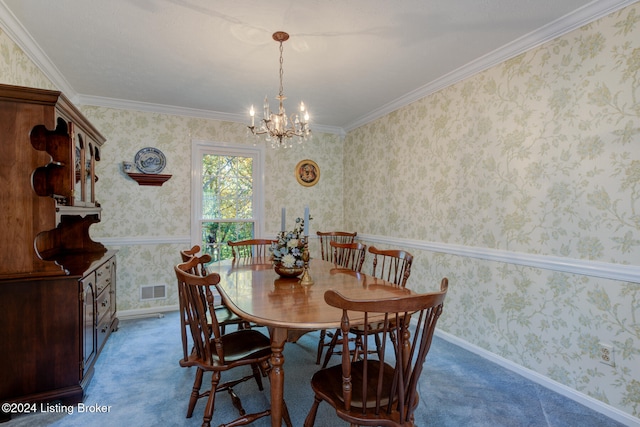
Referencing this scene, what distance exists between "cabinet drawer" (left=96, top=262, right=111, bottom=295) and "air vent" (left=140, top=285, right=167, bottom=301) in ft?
2.97

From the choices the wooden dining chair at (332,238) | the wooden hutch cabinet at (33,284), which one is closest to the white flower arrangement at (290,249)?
the wooden hutch cabinet at (33,284)

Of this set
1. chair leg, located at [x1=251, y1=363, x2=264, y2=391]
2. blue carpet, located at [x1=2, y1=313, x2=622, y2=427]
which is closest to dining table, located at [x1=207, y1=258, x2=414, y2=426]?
chair leg, located at [x1=251, y1=363, x2=264, y2=391]

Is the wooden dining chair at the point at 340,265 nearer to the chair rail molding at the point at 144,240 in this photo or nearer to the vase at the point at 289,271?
the vase at the point at 289,271

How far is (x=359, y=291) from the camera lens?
193cm

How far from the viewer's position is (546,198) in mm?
2322

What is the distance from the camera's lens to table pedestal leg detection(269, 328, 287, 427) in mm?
1494

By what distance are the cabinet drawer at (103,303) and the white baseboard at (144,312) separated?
2.74 feet

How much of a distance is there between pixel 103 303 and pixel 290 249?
1747 millimetres

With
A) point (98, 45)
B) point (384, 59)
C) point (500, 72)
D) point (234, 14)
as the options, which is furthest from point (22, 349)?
point (500, 72)

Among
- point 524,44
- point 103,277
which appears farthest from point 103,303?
point 524,44

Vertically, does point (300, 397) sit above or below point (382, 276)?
below

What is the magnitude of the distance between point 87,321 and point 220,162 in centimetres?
252

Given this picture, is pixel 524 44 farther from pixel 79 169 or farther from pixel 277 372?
pixel 79 169

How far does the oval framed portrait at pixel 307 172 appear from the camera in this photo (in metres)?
4.69
